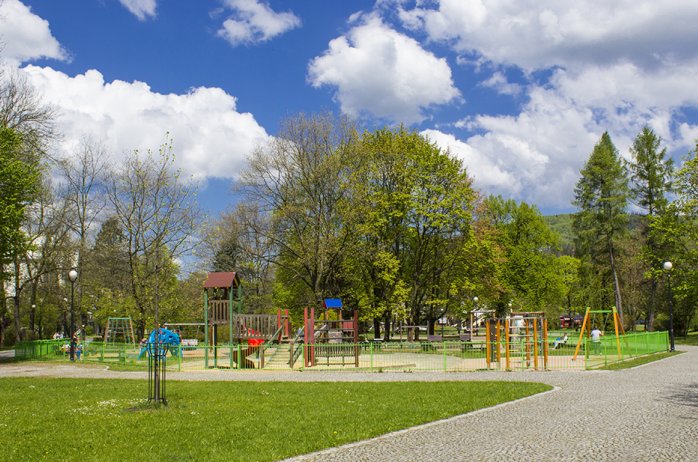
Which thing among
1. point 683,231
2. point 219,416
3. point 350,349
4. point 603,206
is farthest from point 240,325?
point 603,206

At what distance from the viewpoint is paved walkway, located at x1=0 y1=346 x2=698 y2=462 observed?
915 centimetres

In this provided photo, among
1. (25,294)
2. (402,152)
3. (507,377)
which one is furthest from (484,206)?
(25,294)

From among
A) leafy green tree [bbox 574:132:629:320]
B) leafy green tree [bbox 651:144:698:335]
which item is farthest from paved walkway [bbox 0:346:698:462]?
leafy green tree [bbox 574:132:629:320]

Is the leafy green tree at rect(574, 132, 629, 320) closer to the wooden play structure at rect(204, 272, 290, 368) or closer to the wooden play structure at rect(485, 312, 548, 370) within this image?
the wooden play structure at rect(485, 312, 548, 370)

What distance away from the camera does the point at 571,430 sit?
428 inches

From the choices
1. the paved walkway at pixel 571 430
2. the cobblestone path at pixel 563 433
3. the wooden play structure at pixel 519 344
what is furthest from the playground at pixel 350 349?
the cobblestone path at pixel 563 433

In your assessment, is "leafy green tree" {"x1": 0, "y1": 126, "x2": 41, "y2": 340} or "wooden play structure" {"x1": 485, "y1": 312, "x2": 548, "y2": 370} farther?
"leafy green tree" {"x1": 0, "y1": 126, "x2": 41, "y2": 340}

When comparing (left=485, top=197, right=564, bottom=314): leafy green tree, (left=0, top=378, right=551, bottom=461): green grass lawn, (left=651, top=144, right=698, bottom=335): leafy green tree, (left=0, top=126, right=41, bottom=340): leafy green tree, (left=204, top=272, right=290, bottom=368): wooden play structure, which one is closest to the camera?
(left=0, top=378, right=551, bottom=461): green grass lawn

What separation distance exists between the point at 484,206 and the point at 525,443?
125 ft

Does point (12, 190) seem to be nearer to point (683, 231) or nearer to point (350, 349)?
point (350, 349)

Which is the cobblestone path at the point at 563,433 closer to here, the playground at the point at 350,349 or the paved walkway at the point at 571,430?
the paved walkway at the point at 571,430

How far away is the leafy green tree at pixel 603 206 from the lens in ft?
174

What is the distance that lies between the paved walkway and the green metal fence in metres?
6.85

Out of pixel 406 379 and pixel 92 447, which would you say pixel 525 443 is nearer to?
pixel 92 447
